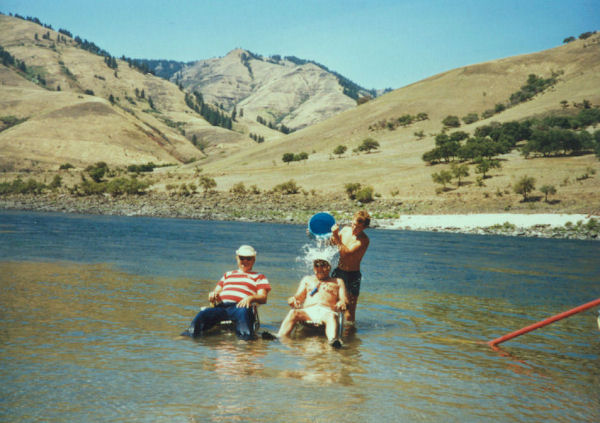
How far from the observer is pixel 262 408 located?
6.08 m

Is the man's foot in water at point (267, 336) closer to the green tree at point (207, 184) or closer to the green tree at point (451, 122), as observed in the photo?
the green tree at point (207, 184)

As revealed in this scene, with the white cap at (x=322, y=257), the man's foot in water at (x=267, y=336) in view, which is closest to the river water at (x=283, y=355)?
the man's foot in water at (x=267, y=336)

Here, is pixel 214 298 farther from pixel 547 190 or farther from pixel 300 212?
pixel 547 190

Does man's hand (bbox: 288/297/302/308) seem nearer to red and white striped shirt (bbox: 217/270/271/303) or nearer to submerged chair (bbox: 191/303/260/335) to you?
red and white striped shirt (bbox: 217/270/271/303)

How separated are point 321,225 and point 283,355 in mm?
2998

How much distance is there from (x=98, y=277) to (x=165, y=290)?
2.91 metres

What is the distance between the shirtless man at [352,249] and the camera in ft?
34.4

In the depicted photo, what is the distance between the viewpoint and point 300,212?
5694 centimetres

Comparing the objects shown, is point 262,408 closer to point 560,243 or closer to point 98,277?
point 98,277

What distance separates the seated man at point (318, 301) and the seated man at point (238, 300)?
0.67 metres

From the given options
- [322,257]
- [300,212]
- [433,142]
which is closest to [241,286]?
[322,257]

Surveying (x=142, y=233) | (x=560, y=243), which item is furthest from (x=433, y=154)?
(x=142, y=233)

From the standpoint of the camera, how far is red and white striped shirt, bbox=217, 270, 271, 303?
380 inches

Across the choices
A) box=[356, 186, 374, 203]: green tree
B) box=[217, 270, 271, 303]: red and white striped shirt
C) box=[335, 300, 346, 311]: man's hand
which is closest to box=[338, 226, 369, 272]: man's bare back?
box=[335, 300, 346, 311]: man's hand
